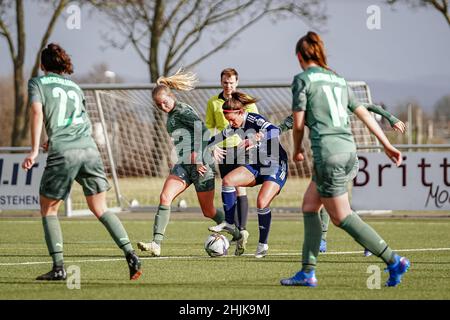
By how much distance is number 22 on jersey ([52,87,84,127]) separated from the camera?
8852mm

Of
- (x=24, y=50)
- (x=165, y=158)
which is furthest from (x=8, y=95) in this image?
(x=165, y=158)

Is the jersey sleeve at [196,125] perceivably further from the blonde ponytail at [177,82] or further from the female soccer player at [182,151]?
the blonde ponytail at [177,82]

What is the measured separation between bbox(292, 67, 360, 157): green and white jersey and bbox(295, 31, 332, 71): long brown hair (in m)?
0.08

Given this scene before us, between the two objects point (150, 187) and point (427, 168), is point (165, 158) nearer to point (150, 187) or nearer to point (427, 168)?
point (150, 187)

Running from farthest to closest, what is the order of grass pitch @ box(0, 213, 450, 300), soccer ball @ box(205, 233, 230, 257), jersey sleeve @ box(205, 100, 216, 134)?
jersey sleeve @ box(205, 100, 216, 134), soccer ball @ box(205, 233, 230, 257), grass pitch @ box(0, 213, 450, 300)

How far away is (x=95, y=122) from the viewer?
24.2m

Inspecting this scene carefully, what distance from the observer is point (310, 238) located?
336 inches

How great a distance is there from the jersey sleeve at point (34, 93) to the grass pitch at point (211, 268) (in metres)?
1.64

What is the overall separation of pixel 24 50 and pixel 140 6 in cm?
410

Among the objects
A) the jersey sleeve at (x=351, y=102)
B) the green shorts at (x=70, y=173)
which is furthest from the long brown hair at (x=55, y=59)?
the jersey sleeve at (x=351, y=102)

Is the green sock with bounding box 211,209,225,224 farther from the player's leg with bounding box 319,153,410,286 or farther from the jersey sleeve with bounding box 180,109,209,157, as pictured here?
the player's leg with bounding box 319,153,410,286

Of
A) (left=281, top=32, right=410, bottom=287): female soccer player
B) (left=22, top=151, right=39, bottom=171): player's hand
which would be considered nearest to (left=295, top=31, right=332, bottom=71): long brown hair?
(left=281, top=32, right=410, bottom=287): female soccer player

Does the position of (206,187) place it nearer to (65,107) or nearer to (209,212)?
(209,212)

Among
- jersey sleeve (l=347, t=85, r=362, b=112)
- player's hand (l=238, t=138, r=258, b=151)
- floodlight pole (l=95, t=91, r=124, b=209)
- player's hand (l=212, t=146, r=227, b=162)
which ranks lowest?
floodlight pole (l=95, t=91, r=124, b=209)
